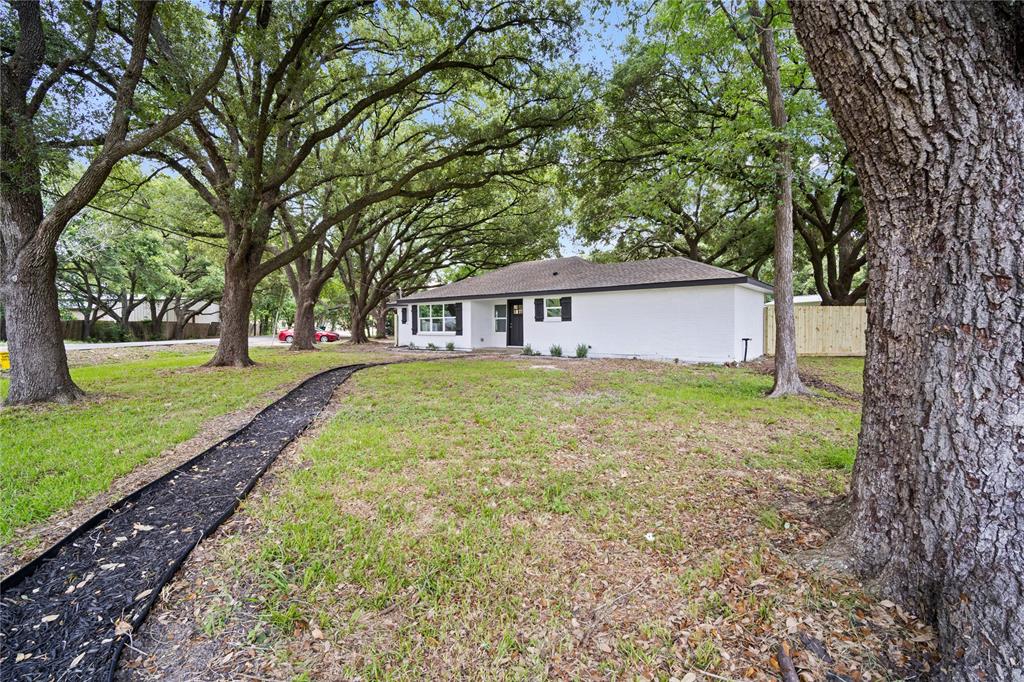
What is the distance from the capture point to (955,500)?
1824 millimetres

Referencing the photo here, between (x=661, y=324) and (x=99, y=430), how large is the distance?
12690 millimetres

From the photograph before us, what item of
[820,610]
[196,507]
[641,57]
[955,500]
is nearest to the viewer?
[955,500]

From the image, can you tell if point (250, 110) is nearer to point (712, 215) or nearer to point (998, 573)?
point (998, 573)

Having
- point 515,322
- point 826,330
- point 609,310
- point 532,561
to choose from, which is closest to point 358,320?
point 515,322

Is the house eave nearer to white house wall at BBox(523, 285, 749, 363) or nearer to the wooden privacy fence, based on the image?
white house wall at BBox(523, 285, 749, 363)

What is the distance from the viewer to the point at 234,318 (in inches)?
438

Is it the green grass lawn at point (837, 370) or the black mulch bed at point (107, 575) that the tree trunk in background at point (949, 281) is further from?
the green grass lawn at point (837, 370)

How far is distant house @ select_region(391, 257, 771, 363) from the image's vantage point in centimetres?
1213

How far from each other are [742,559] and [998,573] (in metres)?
1.00

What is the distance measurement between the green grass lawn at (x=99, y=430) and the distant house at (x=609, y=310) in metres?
9.18

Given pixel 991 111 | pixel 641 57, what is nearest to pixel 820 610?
pixel 991 111

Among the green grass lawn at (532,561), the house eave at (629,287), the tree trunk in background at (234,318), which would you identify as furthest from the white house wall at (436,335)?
Answer: the green grass lawn at (532,561)

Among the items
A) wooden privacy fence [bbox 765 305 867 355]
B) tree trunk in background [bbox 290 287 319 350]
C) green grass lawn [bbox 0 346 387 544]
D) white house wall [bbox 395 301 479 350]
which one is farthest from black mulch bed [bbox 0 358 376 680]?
wooden privacy fence [bbox 765 305 867 355]

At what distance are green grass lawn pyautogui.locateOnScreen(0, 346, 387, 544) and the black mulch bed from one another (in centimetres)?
53
